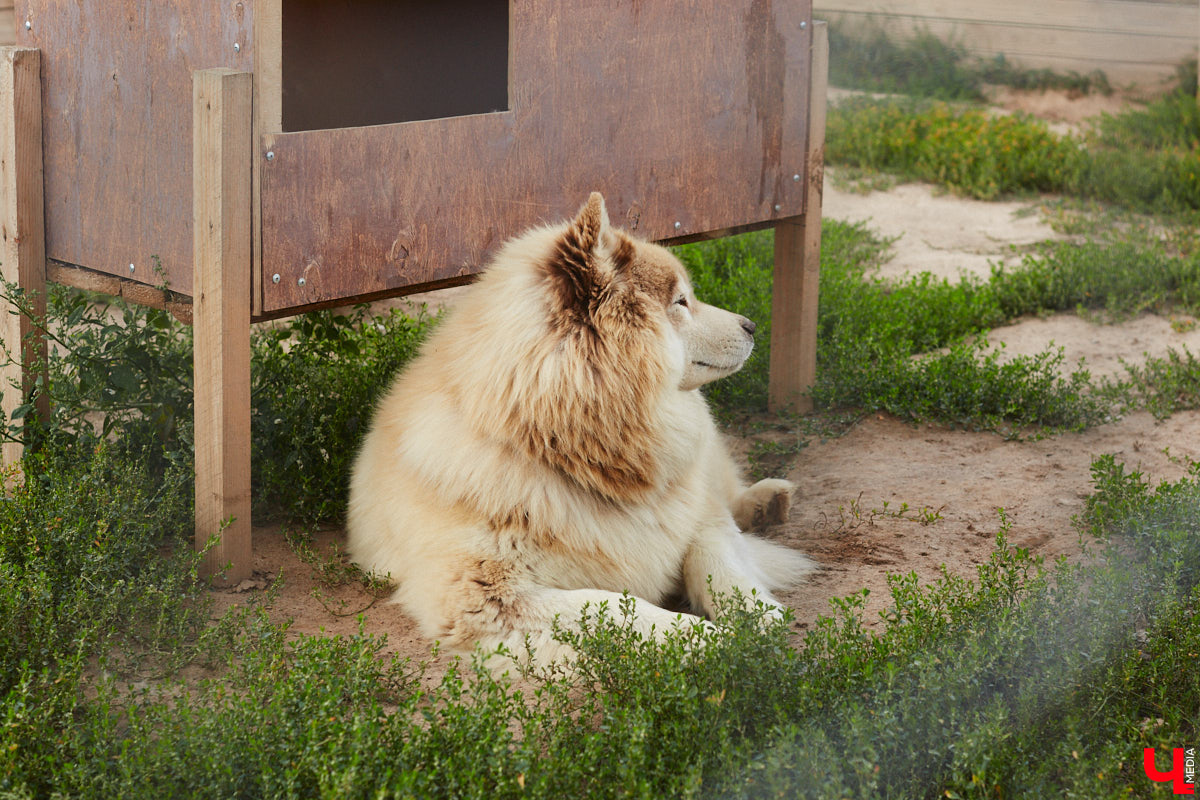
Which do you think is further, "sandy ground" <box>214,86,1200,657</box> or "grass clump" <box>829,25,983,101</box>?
"grass clump" <box>829,25,983,101</box>

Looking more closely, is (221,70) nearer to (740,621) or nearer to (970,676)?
(740,621)

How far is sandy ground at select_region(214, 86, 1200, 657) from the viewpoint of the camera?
131 inches

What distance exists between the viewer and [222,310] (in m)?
3.04

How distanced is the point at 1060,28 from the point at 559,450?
8.80 m

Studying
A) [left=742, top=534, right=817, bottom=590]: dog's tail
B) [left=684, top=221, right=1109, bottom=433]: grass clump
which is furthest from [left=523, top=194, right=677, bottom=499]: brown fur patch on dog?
[left=684, top=221, right=1109, bottom=433]: grass clump

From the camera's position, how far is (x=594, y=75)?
3668 millimetres

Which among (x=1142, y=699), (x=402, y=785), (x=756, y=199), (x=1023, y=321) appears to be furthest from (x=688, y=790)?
(x=1023, y=321)

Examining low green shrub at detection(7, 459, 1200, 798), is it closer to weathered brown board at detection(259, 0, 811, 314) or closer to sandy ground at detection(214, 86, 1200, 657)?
sandy ground at detection(214, 86, 1200, 657)

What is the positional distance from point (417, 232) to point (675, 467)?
1.04 meters

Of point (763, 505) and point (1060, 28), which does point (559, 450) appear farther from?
point (1060, 28)

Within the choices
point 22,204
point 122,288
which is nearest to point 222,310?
point 122,288

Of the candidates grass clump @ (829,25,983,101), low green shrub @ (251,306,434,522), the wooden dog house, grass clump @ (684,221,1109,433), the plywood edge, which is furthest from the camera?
grass clump @ (829,25,983,101)

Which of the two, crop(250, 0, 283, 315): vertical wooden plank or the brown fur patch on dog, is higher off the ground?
crop(250, 0, 283, 315): vertical wooden plank

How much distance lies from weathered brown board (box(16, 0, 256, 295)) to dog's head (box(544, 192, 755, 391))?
1001 mm
